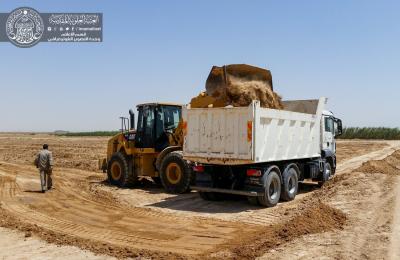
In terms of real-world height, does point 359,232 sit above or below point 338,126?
below

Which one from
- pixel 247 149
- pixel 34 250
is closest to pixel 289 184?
pixel 247 149

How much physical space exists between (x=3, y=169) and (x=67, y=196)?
9.67m

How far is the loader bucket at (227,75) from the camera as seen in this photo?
12.4 metres

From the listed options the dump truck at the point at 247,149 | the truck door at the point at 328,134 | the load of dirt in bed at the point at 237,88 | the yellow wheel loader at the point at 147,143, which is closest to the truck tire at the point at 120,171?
the yellow wheel loader at the point at 147,143

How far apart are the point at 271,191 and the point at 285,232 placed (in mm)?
3937

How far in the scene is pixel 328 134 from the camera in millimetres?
15867

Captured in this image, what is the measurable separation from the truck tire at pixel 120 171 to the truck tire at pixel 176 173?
1.96 metres

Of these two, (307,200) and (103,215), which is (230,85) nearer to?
(307,200)

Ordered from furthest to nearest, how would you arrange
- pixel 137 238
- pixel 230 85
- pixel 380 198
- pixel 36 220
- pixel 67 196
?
pixel 67 196 < pixel 230 85 < pixel 380 198 < pixel 36 220 < pixel 137 238

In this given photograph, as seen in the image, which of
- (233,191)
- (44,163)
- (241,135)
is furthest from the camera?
(44,163)

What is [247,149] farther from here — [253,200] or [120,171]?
[120,171]

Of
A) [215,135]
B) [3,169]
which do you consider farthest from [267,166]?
[3,169]

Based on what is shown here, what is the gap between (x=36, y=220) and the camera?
9.95 metres

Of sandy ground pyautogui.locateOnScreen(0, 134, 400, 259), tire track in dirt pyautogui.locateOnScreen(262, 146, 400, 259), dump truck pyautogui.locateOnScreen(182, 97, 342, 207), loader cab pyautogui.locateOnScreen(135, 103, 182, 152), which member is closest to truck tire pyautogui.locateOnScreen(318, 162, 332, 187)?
sandy ground pyautogui.locateOnScreen(0, 134, 400, 259)
